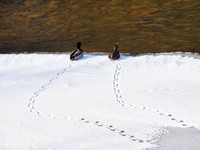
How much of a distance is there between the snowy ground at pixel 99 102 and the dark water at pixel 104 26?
1902 mm

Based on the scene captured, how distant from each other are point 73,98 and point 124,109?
1612mm

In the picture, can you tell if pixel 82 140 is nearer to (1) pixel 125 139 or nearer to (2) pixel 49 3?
(1) pixel 125 139

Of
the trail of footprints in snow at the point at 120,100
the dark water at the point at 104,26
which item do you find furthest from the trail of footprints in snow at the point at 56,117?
the dark water at the point at 104,26

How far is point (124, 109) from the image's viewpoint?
263 inches

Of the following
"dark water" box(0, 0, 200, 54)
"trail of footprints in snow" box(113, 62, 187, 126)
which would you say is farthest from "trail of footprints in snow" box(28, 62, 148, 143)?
"dark water" box(0, 0, 200, 54)

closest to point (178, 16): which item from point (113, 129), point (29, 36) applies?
point (29, 36)

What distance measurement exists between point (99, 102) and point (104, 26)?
8.91m

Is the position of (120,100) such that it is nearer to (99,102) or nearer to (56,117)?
(99,102)

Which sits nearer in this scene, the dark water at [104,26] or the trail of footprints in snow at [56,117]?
the trail of footprints in snow at [56,117]

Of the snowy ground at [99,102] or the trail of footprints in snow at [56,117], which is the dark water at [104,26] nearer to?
the snowy ground at [99,102]

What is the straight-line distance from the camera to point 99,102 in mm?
7180

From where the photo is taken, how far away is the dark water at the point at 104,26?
12.5 metres

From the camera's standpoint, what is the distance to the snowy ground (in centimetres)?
547

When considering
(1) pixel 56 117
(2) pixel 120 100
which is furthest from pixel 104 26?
(1) pixel 56 117
